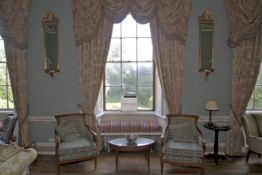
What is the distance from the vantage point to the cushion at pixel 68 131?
Result: 5.74 metres

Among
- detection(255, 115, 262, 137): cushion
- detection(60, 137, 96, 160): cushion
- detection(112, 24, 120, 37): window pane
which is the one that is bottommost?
detection(60, 137, 96, 160): cushion

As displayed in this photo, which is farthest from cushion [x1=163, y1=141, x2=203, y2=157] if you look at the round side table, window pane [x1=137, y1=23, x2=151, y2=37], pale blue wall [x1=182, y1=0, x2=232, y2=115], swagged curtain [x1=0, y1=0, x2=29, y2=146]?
swagged curtain [x1=0, y1=0, x2=29, y2=146]

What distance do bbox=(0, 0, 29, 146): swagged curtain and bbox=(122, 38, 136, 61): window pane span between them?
215 centimetres

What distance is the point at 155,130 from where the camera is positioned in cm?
668

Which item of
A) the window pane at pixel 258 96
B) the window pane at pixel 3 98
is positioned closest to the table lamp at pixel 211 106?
the window pane at pixel 258 96

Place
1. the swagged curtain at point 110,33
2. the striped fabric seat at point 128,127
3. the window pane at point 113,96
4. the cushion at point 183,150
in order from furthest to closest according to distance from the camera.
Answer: the window pane at point 113,96
the striped fabric seat at point 128,127
the swagged curtain at point 110,33
the cushion at point 183,150

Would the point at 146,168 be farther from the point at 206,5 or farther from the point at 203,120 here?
the point at 206,5

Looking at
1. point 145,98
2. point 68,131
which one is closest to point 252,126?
point 145,98

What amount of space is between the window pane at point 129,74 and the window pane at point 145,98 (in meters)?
0.26

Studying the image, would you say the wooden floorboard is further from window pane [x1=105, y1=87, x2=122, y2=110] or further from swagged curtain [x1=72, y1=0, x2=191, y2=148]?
window pane [x1=105, y1=87, x2=122, y2=110]

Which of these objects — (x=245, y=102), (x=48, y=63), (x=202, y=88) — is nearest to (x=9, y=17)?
(x=48, y=63)

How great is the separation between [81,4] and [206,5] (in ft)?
8.56

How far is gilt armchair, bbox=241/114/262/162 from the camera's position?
5.85 meters

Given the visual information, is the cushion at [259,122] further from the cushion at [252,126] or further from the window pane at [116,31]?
the window pane at [116,31]
